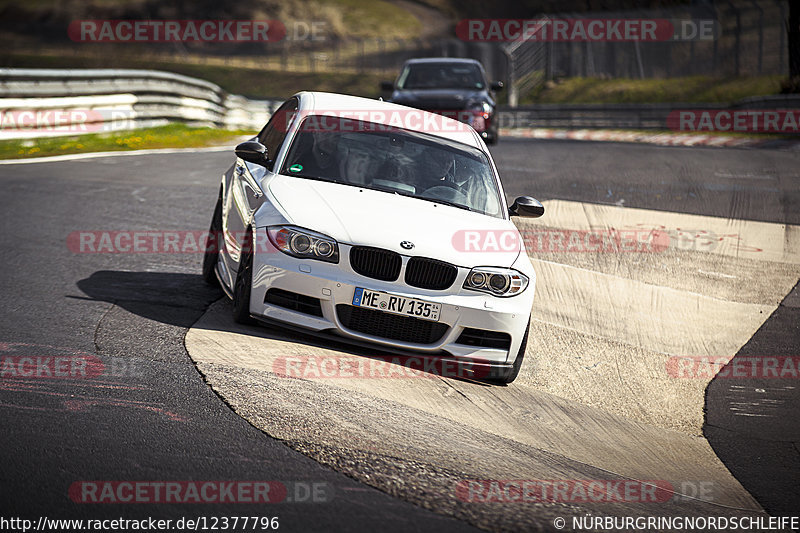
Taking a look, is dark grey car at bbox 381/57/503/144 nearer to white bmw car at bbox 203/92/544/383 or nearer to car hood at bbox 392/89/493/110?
car hood at bbox 392/89/493/110

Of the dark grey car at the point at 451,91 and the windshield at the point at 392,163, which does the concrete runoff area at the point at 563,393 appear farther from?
the dark grey car at the point at 451,91

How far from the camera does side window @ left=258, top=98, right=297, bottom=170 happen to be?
7530mm

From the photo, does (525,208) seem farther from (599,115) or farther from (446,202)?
(599,115)

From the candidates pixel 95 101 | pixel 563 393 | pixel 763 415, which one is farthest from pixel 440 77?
pixel 763 415

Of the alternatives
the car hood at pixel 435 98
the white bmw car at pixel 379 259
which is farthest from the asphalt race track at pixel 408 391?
the car hood at pixel 435 98

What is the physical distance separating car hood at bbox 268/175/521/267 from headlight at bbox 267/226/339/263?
2.0 inches

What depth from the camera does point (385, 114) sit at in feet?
25.9

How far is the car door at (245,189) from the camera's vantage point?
6.88 metres

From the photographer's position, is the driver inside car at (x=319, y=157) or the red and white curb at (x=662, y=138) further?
the red and white curb at (x=662, y=138)

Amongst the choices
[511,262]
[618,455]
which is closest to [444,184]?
[511,262]

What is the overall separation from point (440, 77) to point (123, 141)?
20.7 feet

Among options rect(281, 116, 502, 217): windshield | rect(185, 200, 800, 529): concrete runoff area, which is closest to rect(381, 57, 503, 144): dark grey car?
rect(185, 200, 800, 529): concrete runoff area

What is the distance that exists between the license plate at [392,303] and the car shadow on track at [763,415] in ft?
7.14

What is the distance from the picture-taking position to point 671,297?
30.7 ft
